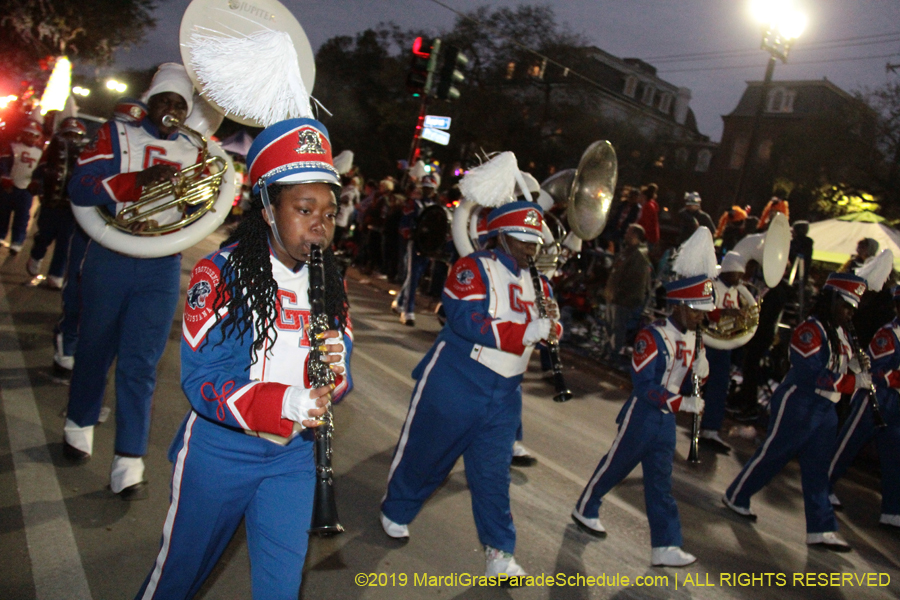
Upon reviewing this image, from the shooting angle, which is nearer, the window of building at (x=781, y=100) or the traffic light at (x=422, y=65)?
the traffic light at (x=422, y=65)

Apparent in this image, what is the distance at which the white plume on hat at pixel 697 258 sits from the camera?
487cm

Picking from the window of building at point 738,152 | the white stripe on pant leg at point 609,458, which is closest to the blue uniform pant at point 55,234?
the white stripe on pant leg at point 609,458

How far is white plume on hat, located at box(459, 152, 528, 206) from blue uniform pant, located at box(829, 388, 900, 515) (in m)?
3.85

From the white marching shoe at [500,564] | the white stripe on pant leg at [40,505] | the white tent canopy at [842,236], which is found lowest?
the white stripe on pant leg at [40,505]

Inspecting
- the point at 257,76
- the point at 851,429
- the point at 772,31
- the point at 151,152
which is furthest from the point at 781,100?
the point at 257,76

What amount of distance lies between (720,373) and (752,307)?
2.88 feet

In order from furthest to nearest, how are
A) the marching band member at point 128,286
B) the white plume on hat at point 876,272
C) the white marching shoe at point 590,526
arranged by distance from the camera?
the white plume on hat at point 876,272, the white marching shoe at point 590,526, the marching band member at point 128,286

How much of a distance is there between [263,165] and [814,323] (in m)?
4.88

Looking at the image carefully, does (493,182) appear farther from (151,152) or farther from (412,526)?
(412,526)

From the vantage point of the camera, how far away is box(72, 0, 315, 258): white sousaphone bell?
241 cm

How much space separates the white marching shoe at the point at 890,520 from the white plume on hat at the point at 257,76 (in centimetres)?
618

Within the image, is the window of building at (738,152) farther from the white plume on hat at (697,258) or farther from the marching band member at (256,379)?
the marching band member at (256,379)

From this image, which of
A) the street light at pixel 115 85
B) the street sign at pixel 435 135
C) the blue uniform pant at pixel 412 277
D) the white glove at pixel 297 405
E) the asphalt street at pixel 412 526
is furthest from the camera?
the street light at pixel 115 85

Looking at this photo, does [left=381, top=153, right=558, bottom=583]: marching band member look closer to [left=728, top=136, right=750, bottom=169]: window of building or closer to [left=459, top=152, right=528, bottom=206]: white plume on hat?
[left=459, top=152, right=528, bottom=206]: white plume on hat
